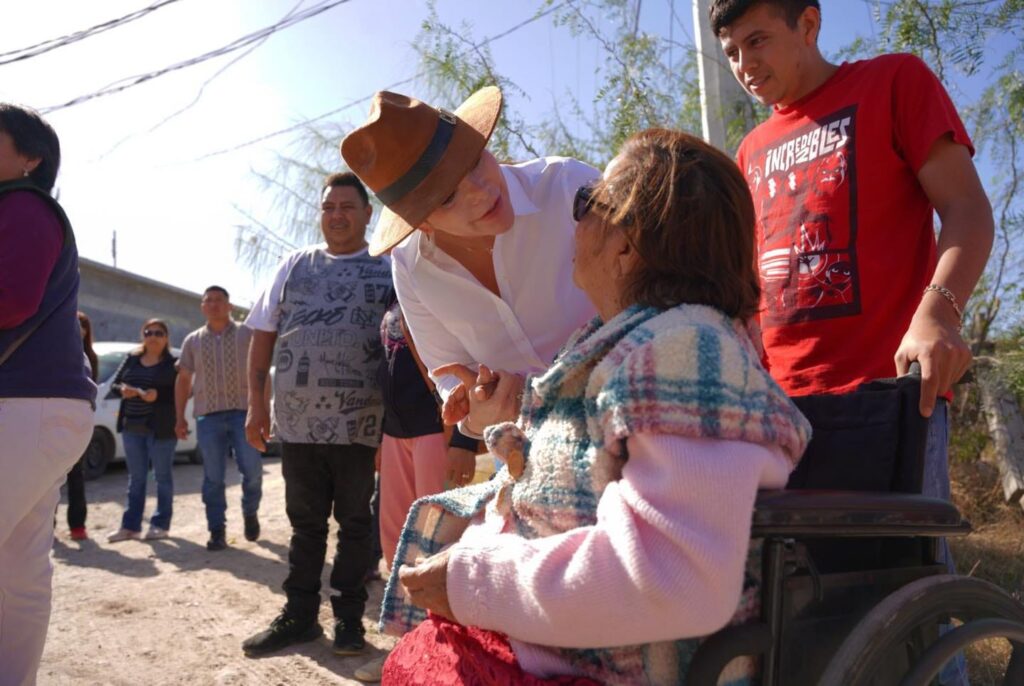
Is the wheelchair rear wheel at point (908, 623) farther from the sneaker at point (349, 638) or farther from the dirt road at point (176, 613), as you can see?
the sneaker at point (349, 638)

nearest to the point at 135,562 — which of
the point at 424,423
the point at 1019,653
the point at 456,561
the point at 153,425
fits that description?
the point at 153,425

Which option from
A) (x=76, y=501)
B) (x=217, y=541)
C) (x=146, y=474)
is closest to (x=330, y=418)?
(x=217, y=541)

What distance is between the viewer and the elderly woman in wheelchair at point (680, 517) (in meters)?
1.23

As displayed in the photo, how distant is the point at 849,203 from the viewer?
2.14 m

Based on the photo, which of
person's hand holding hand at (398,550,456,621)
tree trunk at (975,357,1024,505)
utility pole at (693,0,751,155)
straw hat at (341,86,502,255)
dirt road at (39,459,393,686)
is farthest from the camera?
utility pole at (693,0,751,155)

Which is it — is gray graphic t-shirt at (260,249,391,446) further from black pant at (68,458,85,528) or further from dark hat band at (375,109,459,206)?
black pant at (68,458,85,528)

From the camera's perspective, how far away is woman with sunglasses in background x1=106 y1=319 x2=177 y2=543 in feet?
23.3

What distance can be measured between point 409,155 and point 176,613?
364 cm

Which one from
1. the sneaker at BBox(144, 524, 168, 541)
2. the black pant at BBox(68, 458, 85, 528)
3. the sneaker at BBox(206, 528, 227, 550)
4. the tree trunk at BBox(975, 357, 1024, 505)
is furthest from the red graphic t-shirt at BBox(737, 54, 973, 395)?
the black pant at BBox(68, 458, 85, 528)

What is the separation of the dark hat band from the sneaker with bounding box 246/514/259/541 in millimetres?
5312

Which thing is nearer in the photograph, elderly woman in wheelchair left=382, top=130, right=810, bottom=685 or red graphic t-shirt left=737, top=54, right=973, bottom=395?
elderly woman in wheelchair left=382, top=130, right=810, bottom=685

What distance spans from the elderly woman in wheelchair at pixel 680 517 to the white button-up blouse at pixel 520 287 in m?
0.79

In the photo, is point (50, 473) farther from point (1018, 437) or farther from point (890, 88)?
point (1018, 437)

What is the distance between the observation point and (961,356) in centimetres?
168
